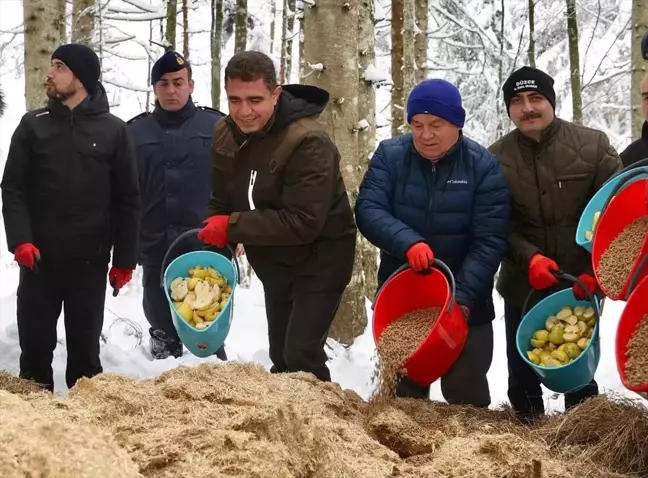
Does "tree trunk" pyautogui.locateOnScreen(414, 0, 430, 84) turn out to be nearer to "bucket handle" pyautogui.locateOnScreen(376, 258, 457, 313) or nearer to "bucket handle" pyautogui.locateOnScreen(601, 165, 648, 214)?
"bucket handle" pyautogui.locateOnScreen(376, 258, 457, 313)

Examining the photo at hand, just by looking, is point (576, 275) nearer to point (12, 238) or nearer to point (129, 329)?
point (12, 238)

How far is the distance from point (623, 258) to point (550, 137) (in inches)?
39.0

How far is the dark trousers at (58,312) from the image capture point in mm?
4277

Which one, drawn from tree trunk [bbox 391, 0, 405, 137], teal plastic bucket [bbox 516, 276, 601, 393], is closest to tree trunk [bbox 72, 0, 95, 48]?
tree trunk [bbox 391, 0, 405, 137]

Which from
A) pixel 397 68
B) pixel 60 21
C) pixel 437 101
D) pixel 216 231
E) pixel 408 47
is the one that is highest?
pixel 408 47

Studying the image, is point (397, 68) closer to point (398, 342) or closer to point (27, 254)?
point (27, 254)

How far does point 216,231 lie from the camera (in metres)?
3.81

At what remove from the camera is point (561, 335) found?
3.62 metres

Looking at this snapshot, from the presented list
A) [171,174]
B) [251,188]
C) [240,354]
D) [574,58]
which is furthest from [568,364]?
[574,58]

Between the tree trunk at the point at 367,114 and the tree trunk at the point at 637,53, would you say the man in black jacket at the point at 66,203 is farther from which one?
the tree trunk at the point at 637,53

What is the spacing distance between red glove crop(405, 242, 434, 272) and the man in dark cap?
7.38ft

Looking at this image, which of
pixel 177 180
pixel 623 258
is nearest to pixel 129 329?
pixel 177 180

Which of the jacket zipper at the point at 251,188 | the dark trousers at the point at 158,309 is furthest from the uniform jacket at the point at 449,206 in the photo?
the dark trousers at the point at 158,309

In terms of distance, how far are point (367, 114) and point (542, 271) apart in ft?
12.9
